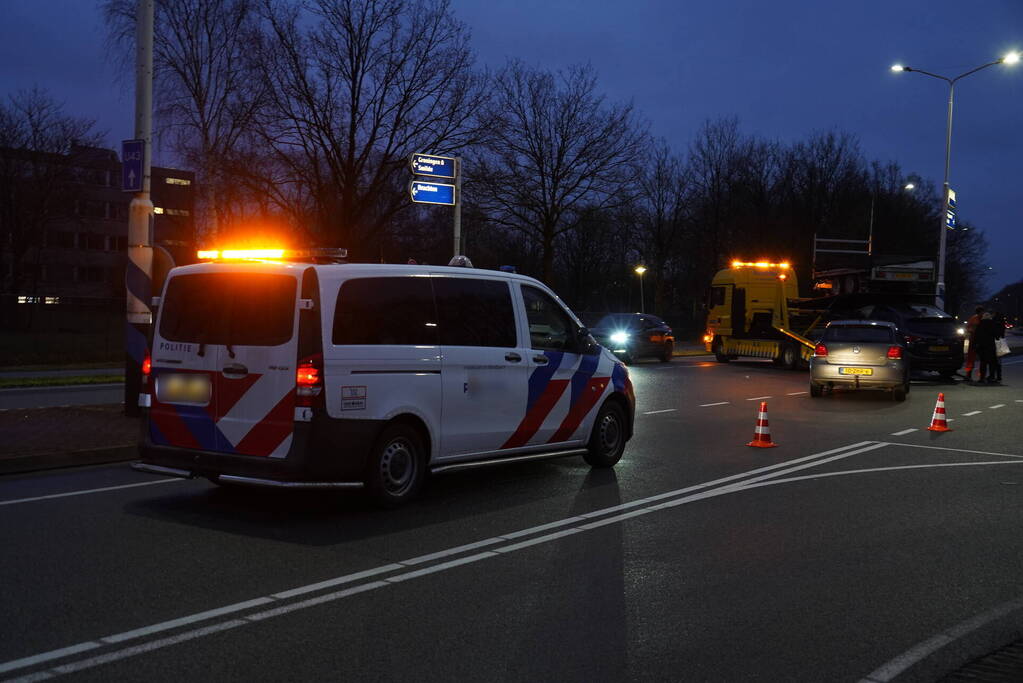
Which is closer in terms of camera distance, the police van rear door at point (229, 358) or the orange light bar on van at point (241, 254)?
the police van rear door at point (229, 358)

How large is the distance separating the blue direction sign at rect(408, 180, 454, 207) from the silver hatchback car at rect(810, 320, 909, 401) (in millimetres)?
7547

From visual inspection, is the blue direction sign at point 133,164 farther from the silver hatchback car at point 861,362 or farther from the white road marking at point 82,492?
the silver hatchback car at point 861,362

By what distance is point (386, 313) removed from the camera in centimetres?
787

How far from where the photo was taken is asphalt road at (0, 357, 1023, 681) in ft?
15.3

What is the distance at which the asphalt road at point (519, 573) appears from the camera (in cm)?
466

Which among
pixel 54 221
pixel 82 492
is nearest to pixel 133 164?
pixel 82 492

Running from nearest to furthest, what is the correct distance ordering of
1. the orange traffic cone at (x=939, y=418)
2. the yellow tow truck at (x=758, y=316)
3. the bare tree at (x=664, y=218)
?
the orange traffic cone at (x=939, y=418), the yellow tow truck at (x=758, y=316), the bare tree at (x=664, y=218)

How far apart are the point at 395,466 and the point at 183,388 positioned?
173 cm

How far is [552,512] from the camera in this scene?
812cm

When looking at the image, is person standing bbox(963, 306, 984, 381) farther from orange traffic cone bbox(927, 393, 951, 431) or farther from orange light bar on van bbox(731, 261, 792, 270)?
orange traffic cone bbox(927, 393, 951, 431)

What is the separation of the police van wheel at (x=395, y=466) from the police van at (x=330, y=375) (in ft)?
0.04

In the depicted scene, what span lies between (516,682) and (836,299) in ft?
85.1

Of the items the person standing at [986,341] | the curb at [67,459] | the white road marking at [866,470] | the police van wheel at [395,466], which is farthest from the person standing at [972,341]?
the curb at [67,459]

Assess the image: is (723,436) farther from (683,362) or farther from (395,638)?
(683,362)
